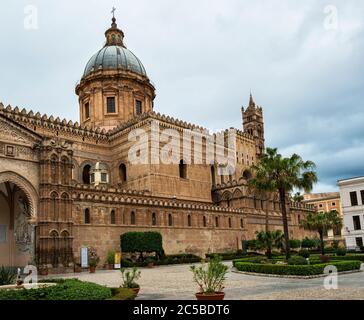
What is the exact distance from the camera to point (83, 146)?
1853 inches

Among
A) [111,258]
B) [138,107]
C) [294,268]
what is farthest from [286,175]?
[138,107]

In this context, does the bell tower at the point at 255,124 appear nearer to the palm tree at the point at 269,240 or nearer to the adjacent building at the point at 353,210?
the adjacent building at the point at 353,210

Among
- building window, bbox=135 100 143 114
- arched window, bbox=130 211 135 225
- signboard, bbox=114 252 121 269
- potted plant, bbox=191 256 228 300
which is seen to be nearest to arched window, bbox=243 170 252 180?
building window, bbox=135 100 143 114

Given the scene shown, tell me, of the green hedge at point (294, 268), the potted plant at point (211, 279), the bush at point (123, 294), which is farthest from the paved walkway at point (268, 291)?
the potted plant at point (211, 279)

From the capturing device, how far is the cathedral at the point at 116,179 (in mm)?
30469

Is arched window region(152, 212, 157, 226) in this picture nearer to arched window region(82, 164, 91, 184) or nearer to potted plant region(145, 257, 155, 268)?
potted plant region(145, 257, 155, 268)

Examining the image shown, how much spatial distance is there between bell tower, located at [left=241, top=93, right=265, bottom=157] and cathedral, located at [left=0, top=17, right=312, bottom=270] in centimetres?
17

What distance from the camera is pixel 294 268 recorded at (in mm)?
20250

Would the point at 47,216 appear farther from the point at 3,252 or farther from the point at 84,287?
the point at 84,287

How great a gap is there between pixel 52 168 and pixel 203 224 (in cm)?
1769

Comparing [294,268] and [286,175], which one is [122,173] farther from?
[294,268]

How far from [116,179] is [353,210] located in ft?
94.4

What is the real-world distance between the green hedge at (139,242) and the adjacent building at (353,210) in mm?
27038
